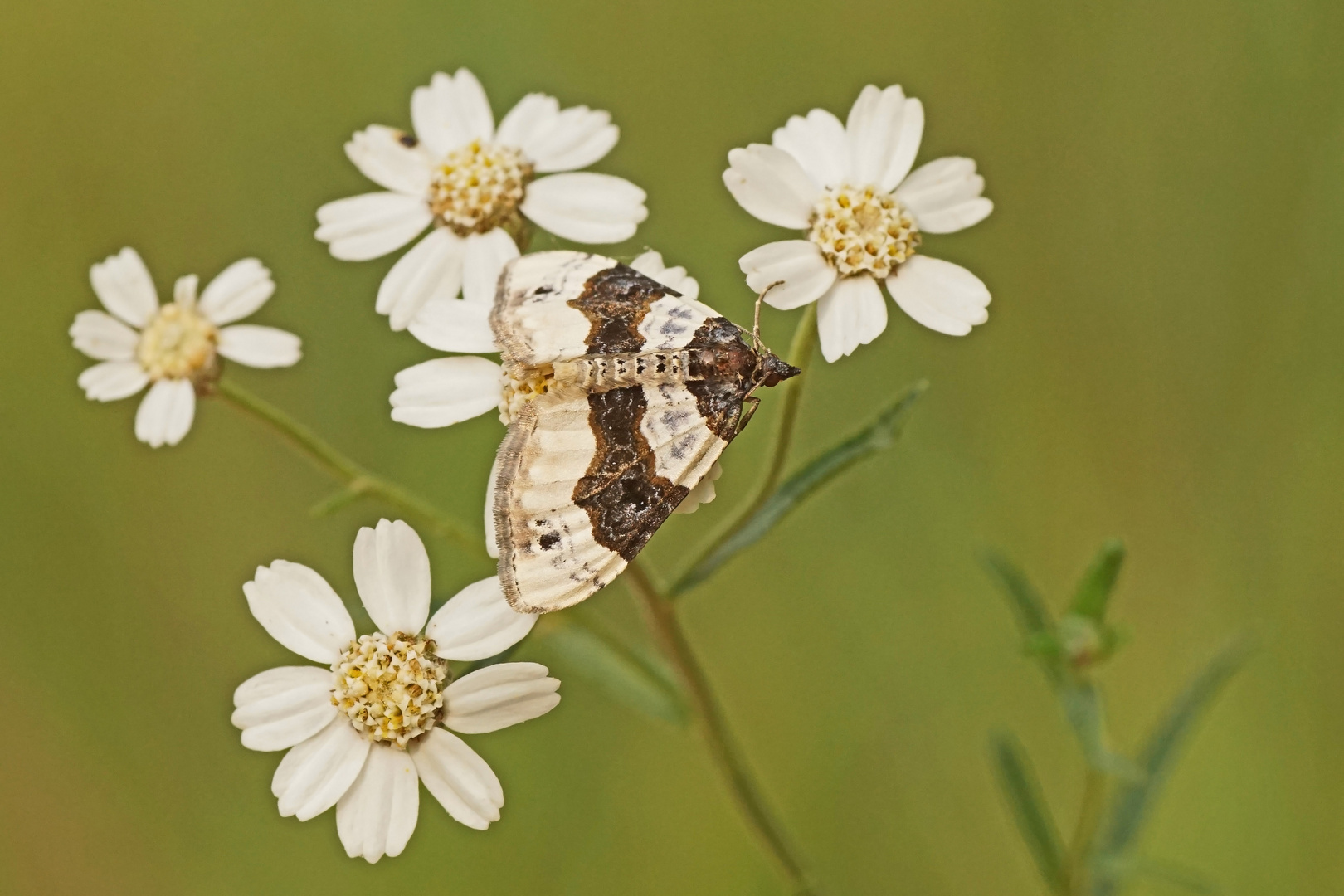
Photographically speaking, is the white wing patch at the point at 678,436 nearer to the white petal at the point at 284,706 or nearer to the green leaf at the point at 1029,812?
the white petal at the point at 284,706

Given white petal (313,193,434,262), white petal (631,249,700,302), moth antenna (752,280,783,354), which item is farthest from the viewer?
white petal (313,193,434,262)

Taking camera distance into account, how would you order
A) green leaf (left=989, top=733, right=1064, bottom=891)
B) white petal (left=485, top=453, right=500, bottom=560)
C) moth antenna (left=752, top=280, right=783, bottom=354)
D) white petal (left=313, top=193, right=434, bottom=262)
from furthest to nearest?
green leaf (left=989, top=733, right=1064, bottom=891) < white petal (left=313, top=193, right=434, bottom=262) < moth antenna (left=752, top=280, right=783, bottom=354) < white petal (left=485, top=453, right=500, bottom=560)

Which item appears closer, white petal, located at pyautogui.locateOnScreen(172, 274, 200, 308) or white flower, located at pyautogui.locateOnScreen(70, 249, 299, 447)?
white flower, located at pyautogui.locateOnScreen(70, 249, 299, 447)

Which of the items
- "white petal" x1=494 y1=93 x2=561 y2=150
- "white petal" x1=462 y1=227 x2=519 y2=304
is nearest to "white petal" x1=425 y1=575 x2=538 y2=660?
"white petal" x1=462 y1=227 x2=519 y2=304

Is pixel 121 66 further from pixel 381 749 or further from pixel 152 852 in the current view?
pixel 381 749

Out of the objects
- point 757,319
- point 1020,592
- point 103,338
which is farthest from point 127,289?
point 1020,592

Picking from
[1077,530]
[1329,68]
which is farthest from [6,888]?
[1329,68]

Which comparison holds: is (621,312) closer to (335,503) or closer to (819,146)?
(819,146)

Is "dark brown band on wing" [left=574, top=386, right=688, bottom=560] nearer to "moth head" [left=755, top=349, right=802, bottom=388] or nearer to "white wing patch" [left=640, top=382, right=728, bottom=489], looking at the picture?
"white wing patch" [left=640, top=382, right=728, bottom=489]
